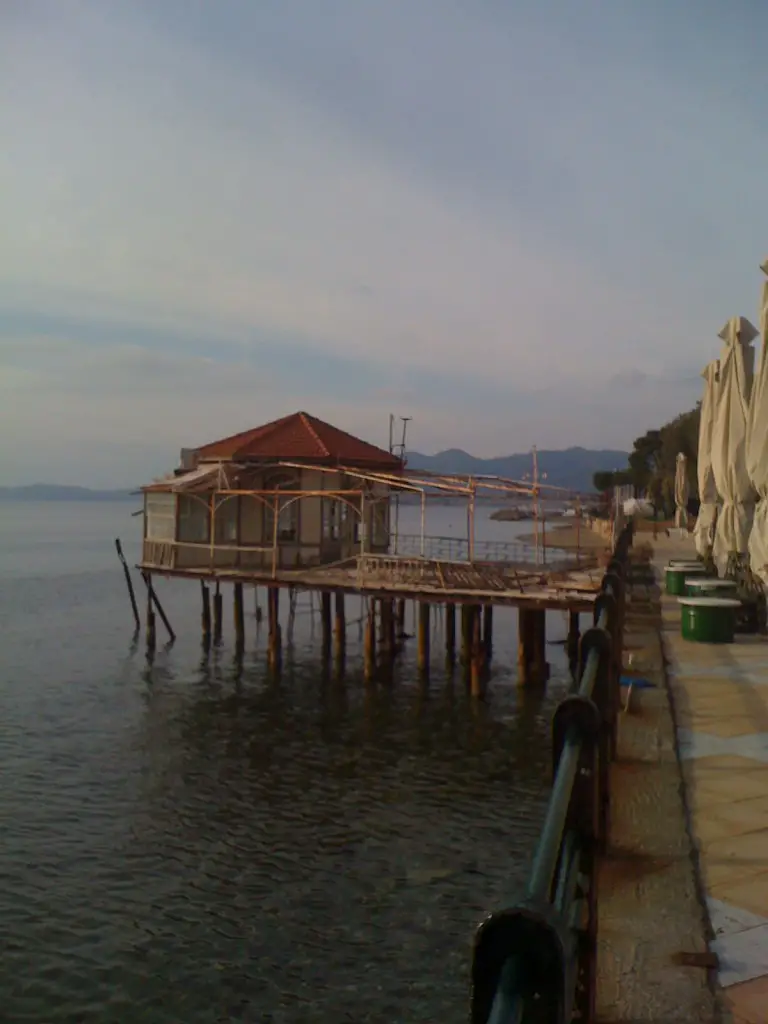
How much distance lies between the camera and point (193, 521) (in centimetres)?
2652

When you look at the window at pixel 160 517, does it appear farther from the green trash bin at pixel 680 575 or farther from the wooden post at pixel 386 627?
the green trash bin at pixel 680 575

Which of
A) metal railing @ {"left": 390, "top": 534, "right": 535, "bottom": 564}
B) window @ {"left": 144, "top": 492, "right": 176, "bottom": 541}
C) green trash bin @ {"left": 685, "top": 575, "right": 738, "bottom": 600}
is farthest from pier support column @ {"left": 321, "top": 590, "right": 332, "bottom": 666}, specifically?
green trash bin @ {"left": 685, "top": 575, "right": 738, "bottom": 600}

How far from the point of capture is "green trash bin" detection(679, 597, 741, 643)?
12.3 metres

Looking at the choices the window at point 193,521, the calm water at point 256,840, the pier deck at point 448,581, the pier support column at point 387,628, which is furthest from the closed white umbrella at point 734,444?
the window at point 193,521

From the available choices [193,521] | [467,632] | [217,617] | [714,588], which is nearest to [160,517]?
[193,521]

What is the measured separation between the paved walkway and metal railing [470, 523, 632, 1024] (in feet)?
2.98

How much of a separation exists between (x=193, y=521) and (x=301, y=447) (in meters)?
3.85

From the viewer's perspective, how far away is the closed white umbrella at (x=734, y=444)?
15133mm

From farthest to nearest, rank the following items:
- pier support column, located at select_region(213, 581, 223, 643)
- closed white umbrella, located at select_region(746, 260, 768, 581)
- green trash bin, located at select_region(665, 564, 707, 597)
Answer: pier support column, located at select_region(213, 581, 223, 643) < green trash bin, located at select_region(665, 564, 707, 597) < closed white umbrella, located at select_region(746, 260, 768, 581)

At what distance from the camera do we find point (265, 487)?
26.4 meters

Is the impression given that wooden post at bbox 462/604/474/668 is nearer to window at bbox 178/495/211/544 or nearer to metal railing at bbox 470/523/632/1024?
window at bbox 178/495/211/544

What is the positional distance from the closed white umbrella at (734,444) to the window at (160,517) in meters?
15.7

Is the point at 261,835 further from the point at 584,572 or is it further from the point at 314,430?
the point at 314,430

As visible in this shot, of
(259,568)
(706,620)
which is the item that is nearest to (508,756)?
(706,620)
